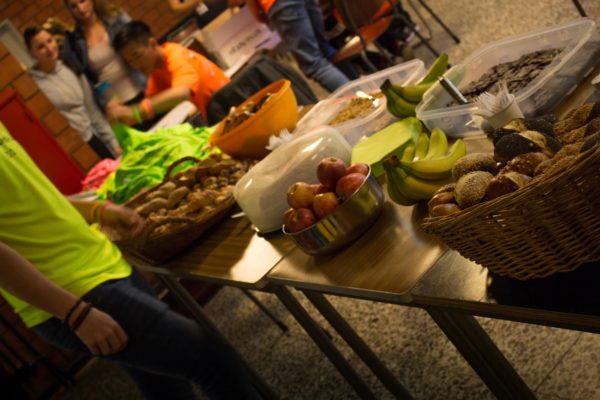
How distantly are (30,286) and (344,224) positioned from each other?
2.57 feet

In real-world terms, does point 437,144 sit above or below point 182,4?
below

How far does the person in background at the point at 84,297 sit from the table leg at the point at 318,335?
0.78ft

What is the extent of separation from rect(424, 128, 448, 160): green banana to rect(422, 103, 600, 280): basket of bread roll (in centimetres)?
37

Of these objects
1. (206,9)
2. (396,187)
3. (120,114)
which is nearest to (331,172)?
(396,187)

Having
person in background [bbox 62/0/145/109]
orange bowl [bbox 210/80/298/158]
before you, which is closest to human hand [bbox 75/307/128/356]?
orange bowl [bbox 210/80/298/158]

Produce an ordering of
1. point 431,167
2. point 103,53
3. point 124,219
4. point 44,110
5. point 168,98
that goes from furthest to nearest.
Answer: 1. point 44,110
2. point 103,53
3. point 168,98
4. point 124,219
5. point 431,167

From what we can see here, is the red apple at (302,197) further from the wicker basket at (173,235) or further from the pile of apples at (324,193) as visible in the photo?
the wicker basket at (173,235)

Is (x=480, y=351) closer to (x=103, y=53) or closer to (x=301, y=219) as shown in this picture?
(x=301, y=219)

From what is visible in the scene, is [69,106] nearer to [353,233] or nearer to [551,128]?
[353,233]

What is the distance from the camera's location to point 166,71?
380 centimetres

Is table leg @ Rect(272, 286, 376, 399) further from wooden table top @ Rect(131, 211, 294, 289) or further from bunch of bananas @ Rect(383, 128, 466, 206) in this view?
bunch of bananas @ Rect(383, 128, 466, 206)

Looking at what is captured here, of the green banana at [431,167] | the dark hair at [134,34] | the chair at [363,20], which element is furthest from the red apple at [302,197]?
the dark hair at [134,34]

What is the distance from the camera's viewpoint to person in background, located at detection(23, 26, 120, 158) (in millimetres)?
4738

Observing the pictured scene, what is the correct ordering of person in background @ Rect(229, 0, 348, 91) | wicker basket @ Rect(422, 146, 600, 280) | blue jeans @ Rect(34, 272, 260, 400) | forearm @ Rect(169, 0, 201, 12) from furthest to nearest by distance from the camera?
forearm @ Rect(169, 0, 201, 12)
person in background @ Rect(229, 0, 348, 91)
blue jeans @ Rect(34, 272, 260, 400)
wicker basket @ Rect(422, 146, 600, 280)
